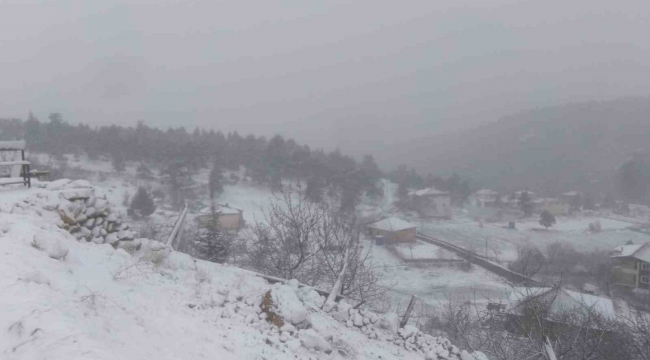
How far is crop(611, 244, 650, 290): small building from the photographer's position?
2650cm

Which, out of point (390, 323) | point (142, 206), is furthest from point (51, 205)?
point (142, 206)

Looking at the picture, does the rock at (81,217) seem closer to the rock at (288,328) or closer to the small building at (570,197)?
the rock at (288,328)

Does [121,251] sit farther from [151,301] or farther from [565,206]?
[565,206]

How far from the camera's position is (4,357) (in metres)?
2.92

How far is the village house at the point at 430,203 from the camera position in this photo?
50694mm

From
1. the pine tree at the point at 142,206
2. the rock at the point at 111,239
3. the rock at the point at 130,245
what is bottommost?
the pine tree at the point at 142,206

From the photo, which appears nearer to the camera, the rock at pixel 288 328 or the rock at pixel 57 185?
the rock at pixel 288 328

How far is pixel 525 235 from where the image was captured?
41.8 metres

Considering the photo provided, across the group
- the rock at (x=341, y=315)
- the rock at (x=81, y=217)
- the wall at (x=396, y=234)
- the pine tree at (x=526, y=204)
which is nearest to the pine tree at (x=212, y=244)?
the rock at (x=81, y=217)

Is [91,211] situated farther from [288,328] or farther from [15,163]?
[288,328]

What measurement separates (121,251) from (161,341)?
324 cm

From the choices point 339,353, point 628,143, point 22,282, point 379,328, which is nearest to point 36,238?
point 22,282

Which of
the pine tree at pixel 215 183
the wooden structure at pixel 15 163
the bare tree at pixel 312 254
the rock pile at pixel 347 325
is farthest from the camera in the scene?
the pine tree at pixel 215 183

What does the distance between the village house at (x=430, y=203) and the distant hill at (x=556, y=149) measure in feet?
78.3
